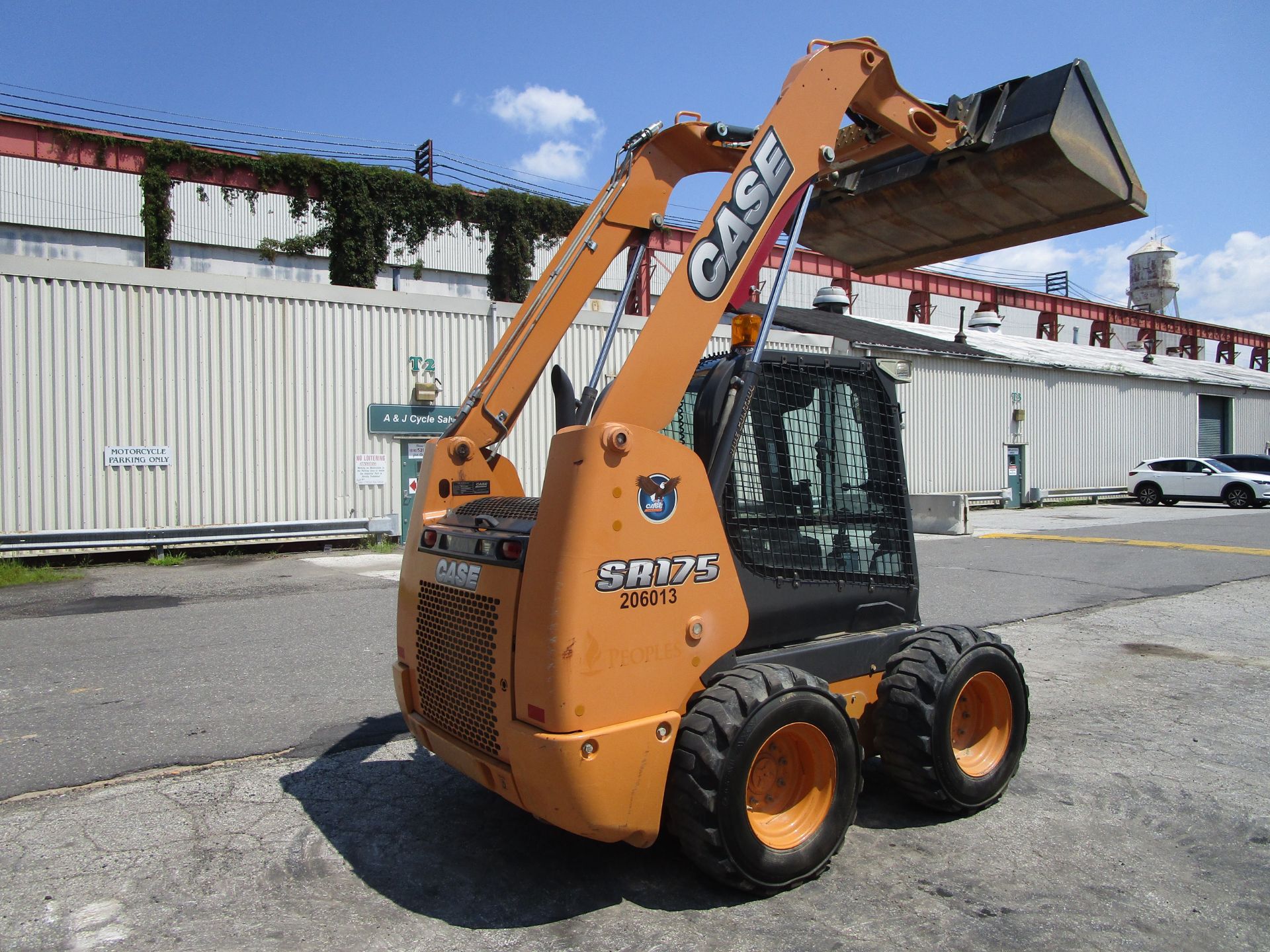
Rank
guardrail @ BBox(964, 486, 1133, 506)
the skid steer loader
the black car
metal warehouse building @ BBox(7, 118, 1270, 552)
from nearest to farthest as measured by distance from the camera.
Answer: the skid steer loader
metal warehouse building @ BBox(7, 118, 1270, 552)
guardrail @ BBox(964, 486, 1133, 506)
the black car

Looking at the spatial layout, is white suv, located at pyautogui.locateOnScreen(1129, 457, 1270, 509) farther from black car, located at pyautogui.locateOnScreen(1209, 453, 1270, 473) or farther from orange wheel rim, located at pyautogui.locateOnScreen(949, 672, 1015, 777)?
orange wheel rim, located at pyautogui.locateOnScreen(949, 672, 1015, 777)

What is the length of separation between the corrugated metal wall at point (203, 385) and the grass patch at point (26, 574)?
21.5 inches

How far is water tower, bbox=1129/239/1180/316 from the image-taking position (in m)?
54.9

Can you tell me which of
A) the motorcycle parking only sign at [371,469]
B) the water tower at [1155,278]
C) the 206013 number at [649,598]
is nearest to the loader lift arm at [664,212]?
the 206013 number at [649,598]

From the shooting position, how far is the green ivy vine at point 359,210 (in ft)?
95.1

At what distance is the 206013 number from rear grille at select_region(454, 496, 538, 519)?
62cm

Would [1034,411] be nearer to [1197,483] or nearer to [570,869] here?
[1197,483]

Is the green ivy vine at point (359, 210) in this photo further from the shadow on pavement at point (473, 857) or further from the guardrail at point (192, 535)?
the shadow on pavement at point (473, 857)

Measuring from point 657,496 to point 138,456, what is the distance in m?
13.2

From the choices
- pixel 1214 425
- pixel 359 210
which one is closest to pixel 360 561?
pixel 359 210

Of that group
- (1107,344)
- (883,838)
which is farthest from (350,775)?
(1107,344)

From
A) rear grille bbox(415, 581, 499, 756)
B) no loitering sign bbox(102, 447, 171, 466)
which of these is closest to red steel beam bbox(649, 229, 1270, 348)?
no loitering sign bbox(102, 447, 171, 466)

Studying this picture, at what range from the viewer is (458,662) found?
351 centimetres

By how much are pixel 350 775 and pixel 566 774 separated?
2258 millimetres
